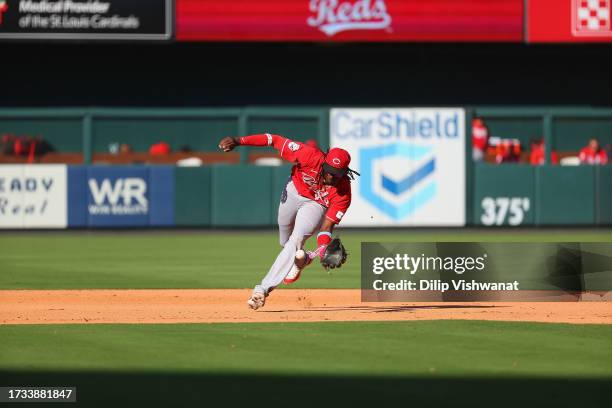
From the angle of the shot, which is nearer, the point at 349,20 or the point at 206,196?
the point at 206,196

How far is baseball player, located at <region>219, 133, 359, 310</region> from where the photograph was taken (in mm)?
11766

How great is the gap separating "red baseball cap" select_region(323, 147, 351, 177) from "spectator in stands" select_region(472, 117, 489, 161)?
45.9 ft

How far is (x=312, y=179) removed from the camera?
12.0m

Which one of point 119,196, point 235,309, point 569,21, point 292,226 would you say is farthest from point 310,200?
point 569,21

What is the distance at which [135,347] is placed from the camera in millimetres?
9500

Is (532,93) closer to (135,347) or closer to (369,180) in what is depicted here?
(369,180)

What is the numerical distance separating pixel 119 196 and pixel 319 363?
16109 millimetres

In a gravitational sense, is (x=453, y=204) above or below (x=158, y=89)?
below

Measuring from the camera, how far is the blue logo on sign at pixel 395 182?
2453 cm

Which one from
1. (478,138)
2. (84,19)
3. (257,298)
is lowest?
(257,298)

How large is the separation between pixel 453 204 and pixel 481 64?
6.66 m

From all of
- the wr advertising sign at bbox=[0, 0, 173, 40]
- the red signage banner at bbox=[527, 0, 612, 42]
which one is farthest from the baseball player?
the red signage banner at bbox=[527, 0, 612, 42]

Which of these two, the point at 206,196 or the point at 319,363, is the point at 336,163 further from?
the point at 206,196

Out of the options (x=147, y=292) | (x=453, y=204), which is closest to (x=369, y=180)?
(x=453, y=204)
